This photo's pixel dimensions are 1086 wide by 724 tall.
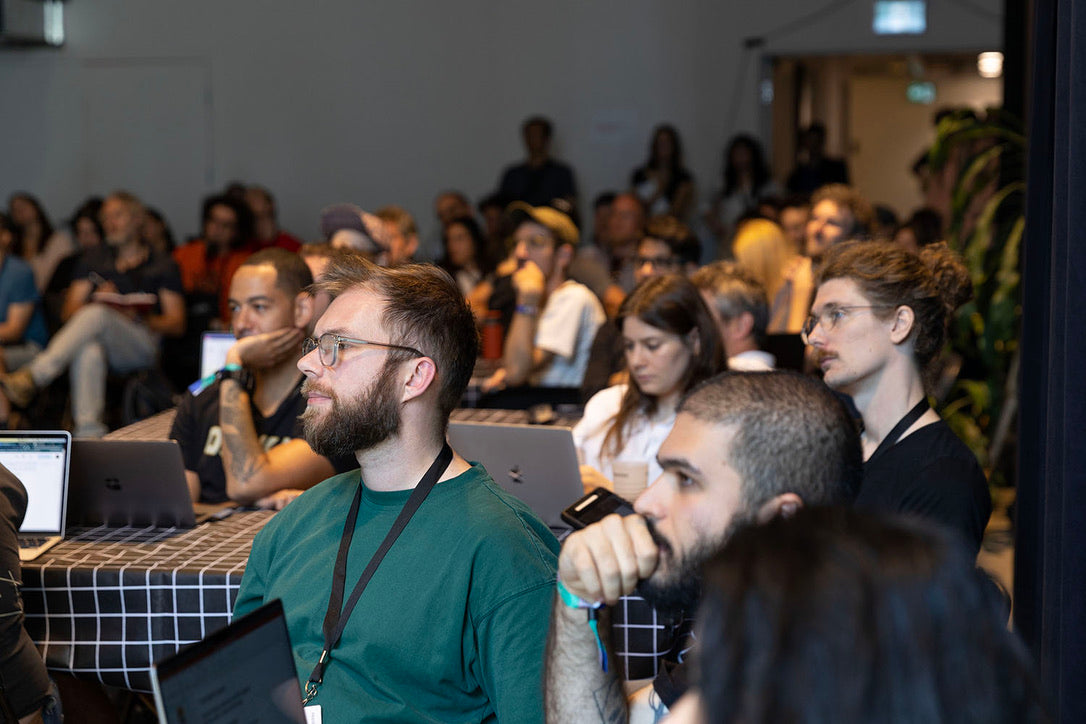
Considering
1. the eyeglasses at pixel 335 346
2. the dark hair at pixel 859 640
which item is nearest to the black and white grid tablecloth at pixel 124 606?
the eyeglasses at pixel 335 346

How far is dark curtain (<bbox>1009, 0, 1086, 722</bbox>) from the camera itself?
1797mm

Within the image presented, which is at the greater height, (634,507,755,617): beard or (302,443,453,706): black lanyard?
(634,507,755,617): beard

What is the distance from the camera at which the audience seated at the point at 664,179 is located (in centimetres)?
798

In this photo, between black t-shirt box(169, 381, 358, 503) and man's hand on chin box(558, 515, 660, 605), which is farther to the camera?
black t-shirt box(169, 381, 358, 503)

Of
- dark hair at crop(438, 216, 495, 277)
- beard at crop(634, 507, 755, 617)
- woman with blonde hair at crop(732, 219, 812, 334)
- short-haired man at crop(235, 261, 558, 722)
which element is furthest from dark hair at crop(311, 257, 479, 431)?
dark hair at crop(438, 216, 495, 277)

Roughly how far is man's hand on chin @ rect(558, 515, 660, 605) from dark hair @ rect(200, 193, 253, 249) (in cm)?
629

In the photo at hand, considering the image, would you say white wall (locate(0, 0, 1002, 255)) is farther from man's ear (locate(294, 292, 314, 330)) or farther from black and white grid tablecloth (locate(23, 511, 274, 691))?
black and white grid tablecloth (locate(23, 511, 274, 691))

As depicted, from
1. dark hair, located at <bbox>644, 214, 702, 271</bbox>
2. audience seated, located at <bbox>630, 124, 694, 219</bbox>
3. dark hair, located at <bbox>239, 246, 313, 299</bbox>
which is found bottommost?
dark hair, located at <bbox>239, 246, 313, 299</bbox>

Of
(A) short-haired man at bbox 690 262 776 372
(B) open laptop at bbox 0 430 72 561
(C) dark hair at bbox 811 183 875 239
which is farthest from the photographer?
(C) dark hair at bbox 811 183 875 239

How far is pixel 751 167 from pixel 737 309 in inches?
171

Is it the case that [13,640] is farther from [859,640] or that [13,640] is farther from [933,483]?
[859,640]

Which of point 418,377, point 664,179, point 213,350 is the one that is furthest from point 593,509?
point 664,179

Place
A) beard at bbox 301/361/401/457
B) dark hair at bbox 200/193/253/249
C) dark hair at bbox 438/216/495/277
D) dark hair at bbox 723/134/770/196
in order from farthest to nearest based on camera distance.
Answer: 1. dark hair at bbox 723/134/770/196
2. dark hair at bbox 200/193/253/249
3. dark hair at bbox 438/216/495/277
4. beard at bbox 301/361/401/457

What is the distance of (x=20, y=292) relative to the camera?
642 cm
